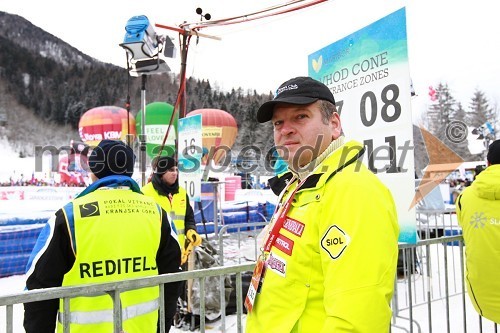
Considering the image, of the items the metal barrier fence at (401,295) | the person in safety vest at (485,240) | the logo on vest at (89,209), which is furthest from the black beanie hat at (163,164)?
the person in safety vest at (485,240)

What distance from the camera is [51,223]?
198cm

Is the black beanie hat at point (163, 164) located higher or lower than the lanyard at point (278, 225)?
higher

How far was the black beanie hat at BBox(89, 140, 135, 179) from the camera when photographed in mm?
2268

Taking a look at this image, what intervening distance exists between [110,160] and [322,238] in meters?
1.54

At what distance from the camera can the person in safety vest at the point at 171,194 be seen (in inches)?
194

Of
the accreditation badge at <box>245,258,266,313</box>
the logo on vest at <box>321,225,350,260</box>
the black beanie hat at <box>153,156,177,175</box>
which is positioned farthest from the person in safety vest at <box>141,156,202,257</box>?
the logo on vest at <box>321,225,350,260</box>

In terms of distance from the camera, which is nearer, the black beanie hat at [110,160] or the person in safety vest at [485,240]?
the black beanie hat at [110,160]

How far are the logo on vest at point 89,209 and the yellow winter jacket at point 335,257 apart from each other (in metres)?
1.06

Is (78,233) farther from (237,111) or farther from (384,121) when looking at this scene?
(237,111)

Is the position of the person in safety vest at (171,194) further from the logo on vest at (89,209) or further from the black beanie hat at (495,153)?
the black beanie hat at (495,153)

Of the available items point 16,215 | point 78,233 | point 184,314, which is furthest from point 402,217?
point 16,215

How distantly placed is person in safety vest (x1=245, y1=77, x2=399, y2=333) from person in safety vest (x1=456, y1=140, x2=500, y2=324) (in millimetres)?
1954

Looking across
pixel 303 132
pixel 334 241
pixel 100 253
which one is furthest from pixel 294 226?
pixel 100 253

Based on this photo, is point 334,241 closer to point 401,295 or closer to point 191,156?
point 191,156
